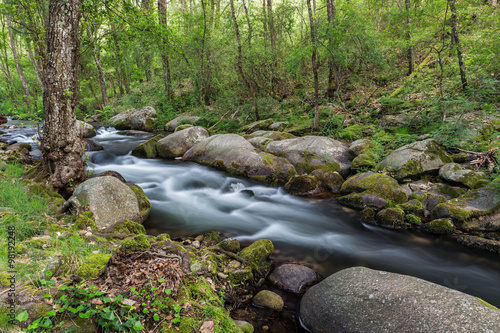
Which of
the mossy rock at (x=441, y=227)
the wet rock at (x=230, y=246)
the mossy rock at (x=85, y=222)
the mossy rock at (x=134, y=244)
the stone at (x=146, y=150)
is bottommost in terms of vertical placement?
the mossy rock at (x=441, y=227)

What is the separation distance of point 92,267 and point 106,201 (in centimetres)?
272

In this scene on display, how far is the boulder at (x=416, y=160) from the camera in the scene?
6.86 meters

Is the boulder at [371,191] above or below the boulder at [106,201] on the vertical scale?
below

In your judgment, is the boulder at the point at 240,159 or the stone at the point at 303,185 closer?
the stone at the point at 303,185

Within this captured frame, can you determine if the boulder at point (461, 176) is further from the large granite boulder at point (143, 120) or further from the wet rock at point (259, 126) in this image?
the large granite boulder at point (143, 120)

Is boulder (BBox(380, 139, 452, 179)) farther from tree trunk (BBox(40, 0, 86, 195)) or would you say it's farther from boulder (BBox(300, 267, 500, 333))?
tree trunk (BBox(40, 0, 86, 195))

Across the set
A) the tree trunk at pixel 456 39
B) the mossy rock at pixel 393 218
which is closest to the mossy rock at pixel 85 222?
the mossy rock at pixel 393 218

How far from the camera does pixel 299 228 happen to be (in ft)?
20.5

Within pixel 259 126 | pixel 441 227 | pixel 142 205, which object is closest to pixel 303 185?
pixel 441 227

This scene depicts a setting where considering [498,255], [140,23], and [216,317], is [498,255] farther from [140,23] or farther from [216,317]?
[140,23]

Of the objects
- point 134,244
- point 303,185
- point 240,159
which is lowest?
point 303,185

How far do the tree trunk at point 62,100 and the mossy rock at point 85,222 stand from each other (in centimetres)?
→ 154

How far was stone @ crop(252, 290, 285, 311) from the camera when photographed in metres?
3.52

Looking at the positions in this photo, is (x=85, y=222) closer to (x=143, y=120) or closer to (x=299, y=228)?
(x=299, y=228)
